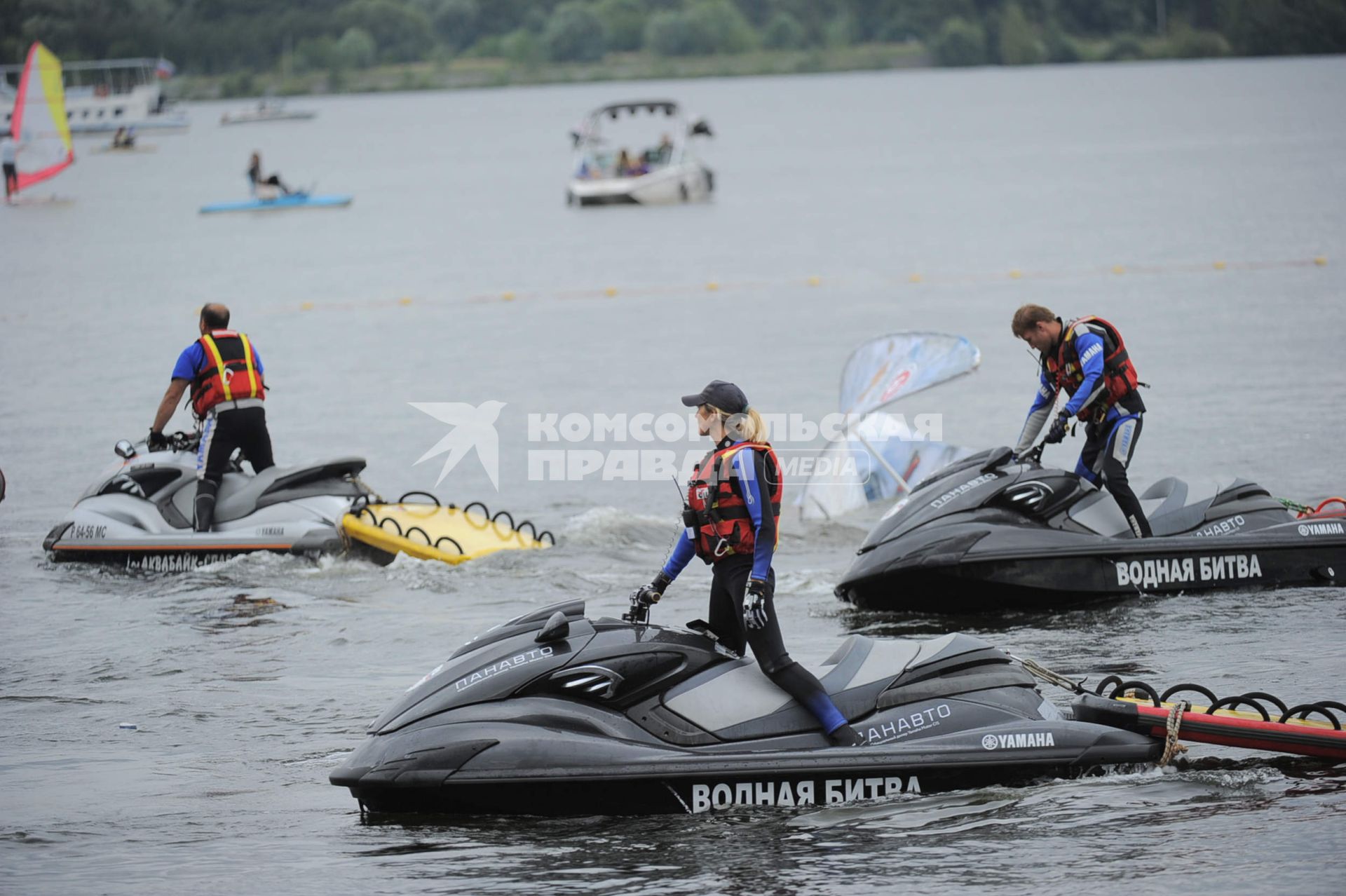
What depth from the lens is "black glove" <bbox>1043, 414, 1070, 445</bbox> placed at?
34.3 feet

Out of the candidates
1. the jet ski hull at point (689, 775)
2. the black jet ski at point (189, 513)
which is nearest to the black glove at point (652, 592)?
the jet ski hull at point (689, 775)

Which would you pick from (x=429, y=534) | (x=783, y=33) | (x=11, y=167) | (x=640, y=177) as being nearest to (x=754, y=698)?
(x=429, y=534)

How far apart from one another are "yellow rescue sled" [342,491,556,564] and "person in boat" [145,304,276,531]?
1015mm

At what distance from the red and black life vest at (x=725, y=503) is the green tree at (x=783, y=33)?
153 meters

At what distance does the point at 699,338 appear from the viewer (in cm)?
2611

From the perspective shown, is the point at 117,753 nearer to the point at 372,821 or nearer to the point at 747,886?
the point at 372,821

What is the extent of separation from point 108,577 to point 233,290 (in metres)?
25.1

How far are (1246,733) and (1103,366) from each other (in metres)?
3.43

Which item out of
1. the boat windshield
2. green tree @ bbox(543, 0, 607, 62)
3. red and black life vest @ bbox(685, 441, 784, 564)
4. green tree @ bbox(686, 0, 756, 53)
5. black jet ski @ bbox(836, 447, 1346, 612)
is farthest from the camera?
green tree @ bbox(543, 0, 607, 62)

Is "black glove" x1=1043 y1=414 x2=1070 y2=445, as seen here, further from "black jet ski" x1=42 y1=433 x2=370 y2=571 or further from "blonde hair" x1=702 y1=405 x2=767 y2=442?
"black jet ski" x1=42 y1=433 x2=370 y2=571

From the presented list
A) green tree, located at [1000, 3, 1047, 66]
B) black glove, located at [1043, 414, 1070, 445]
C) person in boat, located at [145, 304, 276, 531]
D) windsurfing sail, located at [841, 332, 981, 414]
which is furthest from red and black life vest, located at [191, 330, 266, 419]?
green tree, located at [1000, 3, 1047, 66]

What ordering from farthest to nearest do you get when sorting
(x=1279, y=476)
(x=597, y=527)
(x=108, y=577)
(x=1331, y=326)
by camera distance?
1. (x=1331, y=326)
2. (x=1279, y=476)
3. (x=597, y=527)
4. (x=108, y=577)

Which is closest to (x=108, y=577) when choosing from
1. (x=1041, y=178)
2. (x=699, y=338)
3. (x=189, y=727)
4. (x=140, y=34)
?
(x=189, y=727)

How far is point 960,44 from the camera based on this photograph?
517 ft
